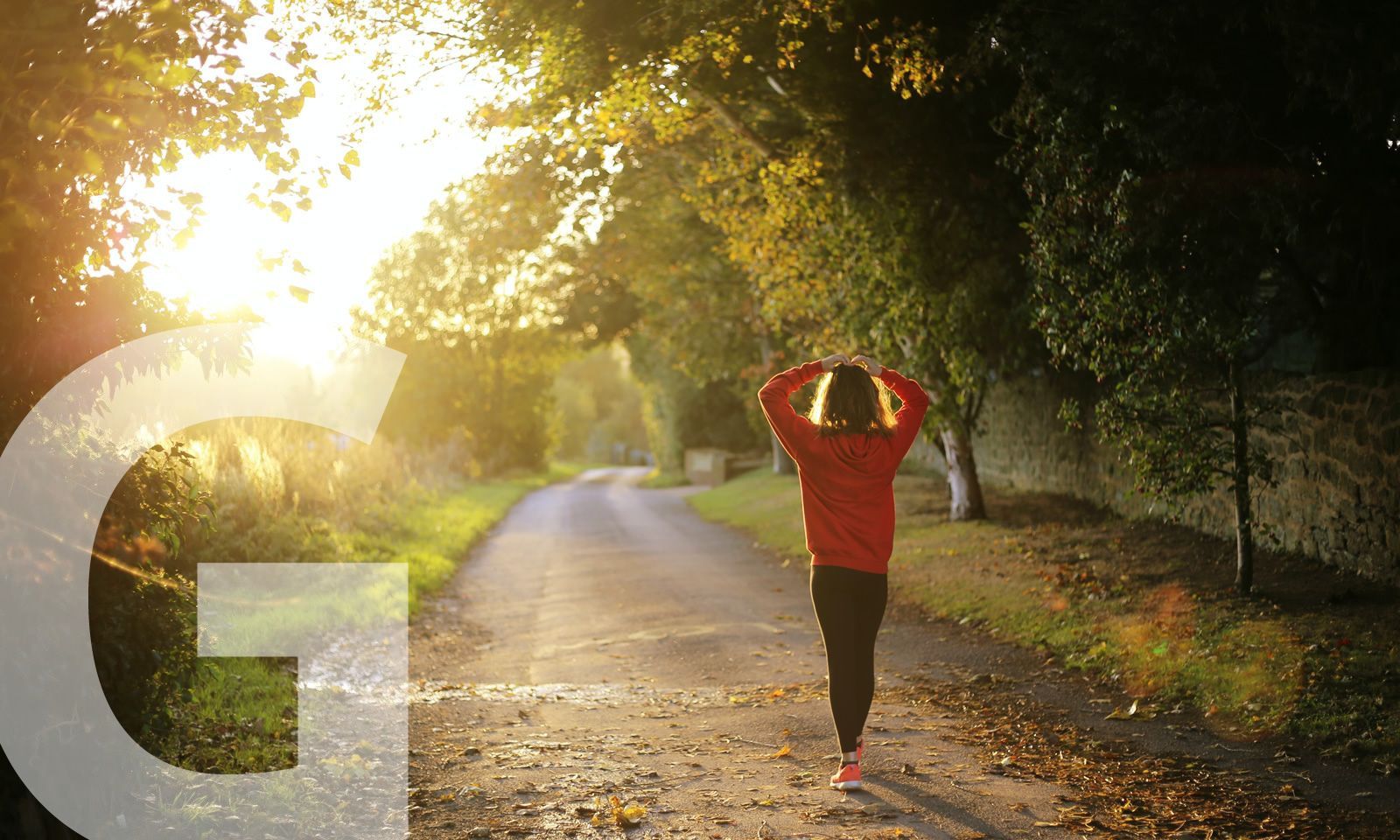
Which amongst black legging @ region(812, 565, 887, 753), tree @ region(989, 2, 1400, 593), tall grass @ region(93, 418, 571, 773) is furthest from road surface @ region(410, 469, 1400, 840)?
tree @ region(989, 2, 1400, 593)

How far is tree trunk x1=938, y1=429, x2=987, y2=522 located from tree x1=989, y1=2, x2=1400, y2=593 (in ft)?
23.0

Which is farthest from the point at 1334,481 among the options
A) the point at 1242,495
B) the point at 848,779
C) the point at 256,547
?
the point at 256,547

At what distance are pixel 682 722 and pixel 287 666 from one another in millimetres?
3612

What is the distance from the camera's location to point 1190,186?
919 centimetres

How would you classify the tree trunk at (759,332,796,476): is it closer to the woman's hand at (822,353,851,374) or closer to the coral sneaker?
the woman's hand at (822,353,851,374)

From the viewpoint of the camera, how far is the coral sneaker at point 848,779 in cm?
602

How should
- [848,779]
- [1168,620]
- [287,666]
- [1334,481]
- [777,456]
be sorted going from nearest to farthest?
1. [848,779]
2. [287,666]
3. [1168,620]
4. [1334,481]
5. [777,456]

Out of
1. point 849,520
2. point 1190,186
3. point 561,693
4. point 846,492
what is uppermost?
point 1190,186

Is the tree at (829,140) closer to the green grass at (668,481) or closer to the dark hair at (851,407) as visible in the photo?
the dark hair at (851,407)

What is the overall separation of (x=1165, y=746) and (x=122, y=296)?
6.19 m

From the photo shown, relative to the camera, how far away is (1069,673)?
30.6 ft

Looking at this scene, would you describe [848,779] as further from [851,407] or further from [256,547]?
[256,547]

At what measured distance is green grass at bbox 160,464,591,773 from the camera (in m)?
6.62

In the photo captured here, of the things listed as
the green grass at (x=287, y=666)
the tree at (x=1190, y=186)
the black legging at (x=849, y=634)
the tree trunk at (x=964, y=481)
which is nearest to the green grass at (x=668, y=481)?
the green grass at (x=287, y=666)
